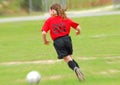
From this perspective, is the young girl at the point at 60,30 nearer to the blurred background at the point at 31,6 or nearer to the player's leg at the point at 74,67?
the player's leg at the point at 74,67

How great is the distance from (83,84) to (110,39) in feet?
40.7

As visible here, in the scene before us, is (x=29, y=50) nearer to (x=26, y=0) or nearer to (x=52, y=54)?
(x=52, y=54)

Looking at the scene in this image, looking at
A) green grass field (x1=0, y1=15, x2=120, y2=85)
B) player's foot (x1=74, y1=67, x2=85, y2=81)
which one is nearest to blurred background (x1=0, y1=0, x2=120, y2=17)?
green grass field (x1=0, y1=15, x2=120, y2=85)

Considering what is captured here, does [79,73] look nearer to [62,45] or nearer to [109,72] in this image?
[62,45]

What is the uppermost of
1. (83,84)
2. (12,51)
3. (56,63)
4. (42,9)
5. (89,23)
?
(83,84)

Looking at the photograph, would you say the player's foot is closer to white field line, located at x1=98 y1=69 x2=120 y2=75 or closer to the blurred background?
white field line, located at x1=98 y1=69 x2=120 y2=75

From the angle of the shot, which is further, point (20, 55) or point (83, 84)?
point (20, 55)

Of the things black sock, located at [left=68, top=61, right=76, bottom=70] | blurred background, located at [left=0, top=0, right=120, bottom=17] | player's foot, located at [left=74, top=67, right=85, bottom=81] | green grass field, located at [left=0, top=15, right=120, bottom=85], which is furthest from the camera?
blurred background, located at [left=0, top=0, right=120, bottom=17]

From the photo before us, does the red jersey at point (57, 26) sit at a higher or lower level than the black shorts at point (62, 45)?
higher

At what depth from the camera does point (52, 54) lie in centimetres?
1739

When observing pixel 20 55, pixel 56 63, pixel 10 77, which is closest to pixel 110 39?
pixel 20 55

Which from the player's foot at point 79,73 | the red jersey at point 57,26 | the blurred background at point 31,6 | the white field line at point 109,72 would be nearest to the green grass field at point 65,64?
the white field line at point 109,72

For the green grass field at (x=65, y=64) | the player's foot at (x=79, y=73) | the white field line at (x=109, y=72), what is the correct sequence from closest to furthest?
the player's foot at (x=79, y=73) < the green grass field at (x=65, y=64) < the white field line at (x=109, y=72)

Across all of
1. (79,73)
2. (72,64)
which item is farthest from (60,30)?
(79,73)
